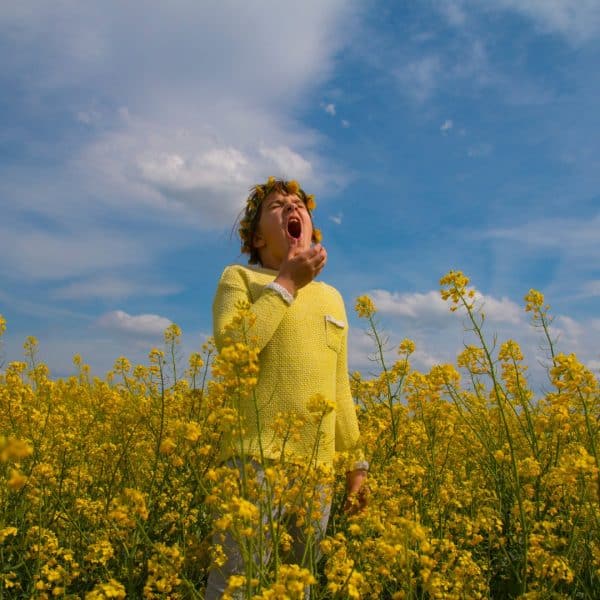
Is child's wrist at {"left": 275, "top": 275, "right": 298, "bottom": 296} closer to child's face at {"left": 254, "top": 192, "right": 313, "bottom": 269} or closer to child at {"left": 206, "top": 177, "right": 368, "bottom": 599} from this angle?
child at {"left": 206, "top": 177, "right": 368, "bottom": 599}

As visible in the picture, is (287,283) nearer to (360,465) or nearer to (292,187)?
(292,187)

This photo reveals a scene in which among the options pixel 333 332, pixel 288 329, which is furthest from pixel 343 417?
pixel 288 329

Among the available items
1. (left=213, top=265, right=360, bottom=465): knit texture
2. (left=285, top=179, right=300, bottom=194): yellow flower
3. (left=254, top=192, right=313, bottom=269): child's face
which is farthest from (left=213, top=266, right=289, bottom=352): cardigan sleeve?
(left=285, top=179, right=300, bottom=194): yellow flower

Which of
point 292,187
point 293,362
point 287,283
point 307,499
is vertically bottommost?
point 307,499

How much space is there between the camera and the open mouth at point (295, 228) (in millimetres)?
2734

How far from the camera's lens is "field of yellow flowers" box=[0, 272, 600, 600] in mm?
1914

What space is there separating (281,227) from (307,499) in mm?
1186

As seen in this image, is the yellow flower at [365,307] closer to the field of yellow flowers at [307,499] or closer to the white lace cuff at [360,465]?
the field of yellow flowers at [307,499]

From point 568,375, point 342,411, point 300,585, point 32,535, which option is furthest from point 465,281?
point 32,535

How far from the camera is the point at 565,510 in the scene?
3139mm

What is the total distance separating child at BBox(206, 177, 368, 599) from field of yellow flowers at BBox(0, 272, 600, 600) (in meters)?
0.13

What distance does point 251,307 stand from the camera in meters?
2.36

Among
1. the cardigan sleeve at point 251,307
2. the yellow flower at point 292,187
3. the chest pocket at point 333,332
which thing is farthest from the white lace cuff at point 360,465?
the yellow flower at point 292,187

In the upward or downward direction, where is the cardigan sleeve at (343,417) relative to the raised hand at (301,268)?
downward
